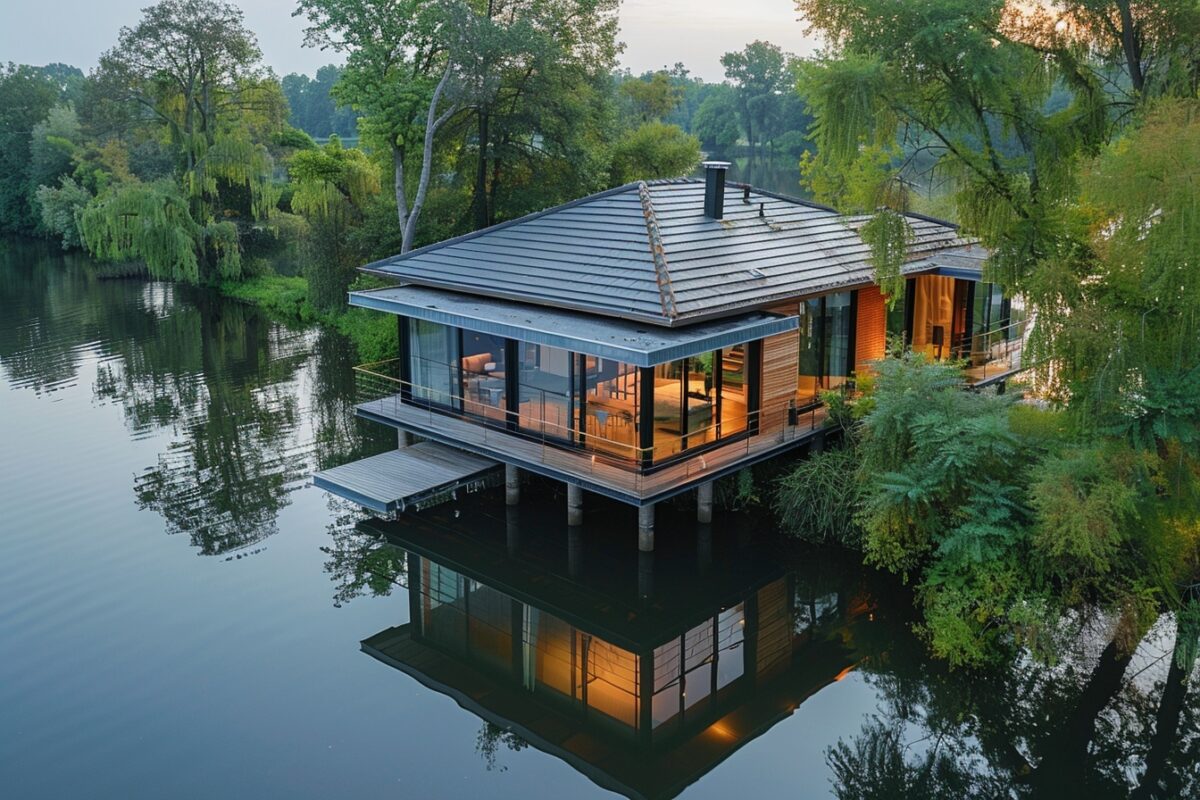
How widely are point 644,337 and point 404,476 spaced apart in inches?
203

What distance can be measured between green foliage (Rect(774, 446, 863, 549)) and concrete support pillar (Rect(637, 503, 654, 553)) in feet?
7.68

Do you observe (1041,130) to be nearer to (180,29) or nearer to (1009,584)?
(1009,584)

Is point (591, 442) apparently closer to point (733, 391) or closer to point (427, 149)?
point (733, 391)

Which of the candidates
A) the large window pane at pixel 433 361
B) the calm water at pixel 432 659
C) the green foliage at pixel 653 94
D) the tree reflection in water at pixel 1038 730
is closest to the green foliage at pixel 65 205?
the green foliage at pixel 653 94

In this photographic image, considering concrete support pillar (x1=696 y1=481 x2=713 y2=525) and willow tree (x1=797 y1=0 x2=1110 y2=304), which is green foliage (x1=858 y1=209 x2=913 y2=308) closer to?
willow tree (x1=797 y1=0 x2=1110 y2=304)

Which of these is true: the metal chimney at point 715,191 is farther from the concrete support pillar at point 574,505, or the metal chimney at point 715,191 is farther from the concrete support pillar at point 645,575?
the concrete support pillar at point 645,575

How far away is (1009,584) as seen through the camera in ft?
41.7

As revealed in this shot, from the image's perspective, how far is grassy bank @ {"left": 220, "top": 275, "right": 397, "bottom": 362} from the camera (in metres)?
28.2

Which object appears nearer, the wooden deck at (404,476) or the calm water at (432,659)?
the calm water at (432,659)

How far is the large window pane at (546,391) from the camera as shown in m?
17.0

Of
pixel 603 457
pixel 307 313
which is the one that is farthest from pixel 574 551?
pixel 307 313

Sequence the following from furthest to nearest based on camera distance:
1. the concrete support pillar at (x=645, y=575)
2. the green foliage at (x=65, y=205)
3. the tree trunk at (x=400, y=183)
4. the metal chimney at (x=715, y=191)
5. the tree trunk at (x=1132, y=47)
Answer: the green foliage at (x=65, y=205)
the tree trunk at (x=400, y=183)
the metal chimney at (x=715, y=191)
the concrete support pillar at (x=645, y=575)
the tree trunk at (x=1132, y=47)

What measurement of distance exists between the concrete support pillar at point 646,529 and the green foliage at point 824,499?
7.68 ft

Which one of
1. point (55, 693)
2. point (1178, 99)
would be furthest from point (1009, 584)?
point (55, 693)
